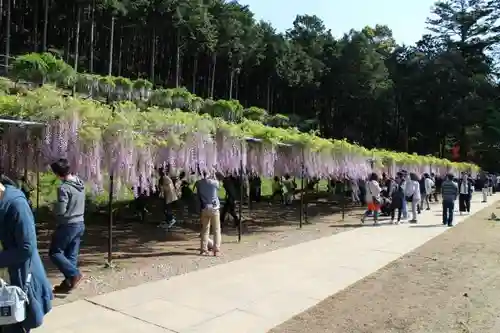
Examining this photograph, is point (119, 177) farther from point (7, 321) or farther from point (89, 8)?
point (89, 8)

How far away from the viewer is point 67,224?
652cm

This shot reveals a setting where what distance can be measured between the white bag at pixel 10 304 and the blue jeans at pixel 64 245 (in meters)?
3.56

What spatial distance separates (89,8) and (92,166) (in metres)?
45.1

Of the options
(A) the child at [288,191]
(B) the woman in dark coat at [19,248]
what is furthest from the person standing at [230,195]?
(B) the woman in dark coat at [19,248]

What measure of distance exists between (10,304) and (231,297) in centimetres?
430

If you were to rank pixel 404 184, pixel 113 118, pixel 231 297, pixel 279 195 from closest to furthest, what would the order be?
pixel 231 297
pixel 113 118
pixel 404 184
pixel 279 195

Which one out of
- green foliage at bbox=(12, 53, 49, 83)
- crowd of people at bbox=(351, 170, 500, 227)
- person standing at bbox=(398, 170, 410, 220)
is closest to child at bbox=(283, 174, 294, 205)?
crowd of people at bbox=(351, 170, 500, 227)

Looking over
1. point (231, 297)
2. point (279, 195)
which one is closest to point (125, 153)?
point (231, 297)

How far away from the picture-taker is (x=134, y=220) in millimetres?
15102

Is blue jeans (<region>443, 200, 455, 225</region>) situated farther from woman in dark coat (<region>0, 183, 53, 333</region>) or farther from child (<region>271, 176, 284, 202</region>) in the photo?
woman in dark coat (<region>0, 183, 53, 333</region>)

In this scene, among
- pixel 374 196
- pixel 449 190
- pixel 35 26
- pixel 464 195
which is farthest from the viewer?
pixel 35 26

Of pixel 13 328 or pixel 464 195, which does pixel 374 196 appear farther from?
pixel 13 328

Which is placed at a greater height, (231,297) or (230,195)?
(230,195)

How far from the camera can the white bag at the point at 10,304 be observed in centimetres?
297
